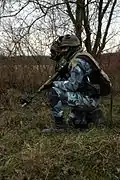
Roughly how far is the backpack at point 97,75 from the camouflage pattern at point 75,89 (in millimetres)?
67

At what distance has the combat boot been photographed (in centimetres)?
602

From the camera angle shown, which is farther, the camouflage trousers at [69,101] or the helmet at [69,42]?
the helmet at [69,42]

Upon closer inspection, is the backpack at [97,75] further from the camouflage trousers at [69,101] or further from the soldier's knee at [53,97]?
the soldier's knee at [53,97]

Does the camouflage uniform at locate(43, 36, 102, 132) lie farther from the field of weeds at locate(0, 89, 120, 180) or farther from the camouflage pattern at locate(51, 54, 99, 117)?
the field of weeds at locate(0, 89, 120, 180)

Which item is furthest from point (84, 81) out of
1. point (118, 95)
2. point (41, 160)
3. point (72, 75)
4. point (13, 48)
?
point (118, 95)

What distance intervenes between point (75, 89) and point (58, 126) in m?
0.60

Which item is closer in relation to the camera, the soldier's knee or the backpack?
the backpack

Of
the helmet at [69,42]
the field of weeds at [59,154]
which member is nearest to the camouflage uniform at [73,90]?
Answer: the helmet at [69,42]

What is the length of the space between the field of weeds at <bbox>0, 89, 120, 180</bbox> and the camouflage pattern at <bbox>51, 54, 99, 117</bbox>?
0.37m

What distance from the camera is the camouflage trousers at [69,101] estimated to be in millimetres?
6043

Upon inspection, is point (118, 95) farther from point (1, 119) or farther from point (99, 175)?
point (99, 175)

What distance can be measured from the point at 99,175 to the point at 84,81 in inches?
78.3

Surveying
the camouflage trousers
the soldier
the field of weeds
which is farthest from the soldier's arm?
the field of weeds

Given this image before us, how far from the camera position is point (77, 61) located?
6004mm
